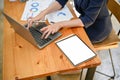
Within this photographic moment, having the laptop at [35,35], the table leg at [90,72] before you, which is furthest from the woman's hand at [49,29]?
the table leg at [90,72]

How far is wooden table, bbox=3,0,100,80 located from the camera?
93cm

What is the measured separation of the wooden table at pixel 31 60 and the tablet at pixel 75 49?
23 mm

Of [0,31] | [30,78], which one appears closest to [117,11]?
[30,78]

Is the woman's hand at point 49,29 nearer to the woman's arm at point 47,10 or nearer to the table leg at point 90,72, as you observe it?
the woman's arm at point 47,10

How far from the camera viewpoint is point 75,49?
1.03 meters

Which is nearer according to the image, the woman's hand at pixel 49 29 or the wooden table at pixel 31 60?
the wooden table at pixel 31 60

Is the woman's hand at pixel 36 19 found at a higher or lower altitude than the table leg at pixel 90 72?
higher

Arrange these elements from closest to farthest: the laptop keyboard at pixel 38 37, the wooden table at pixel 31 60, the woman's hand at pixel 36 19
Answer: the wooden table at pixel 31 60, the laptop keyboard at pixel 38 37, the woman's hand at pixel 36 19

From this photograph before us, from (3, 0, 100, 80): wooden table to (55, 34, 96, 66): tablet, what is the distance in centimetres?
2

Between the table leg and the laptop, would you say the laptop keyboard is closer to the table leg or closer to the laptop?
the laptop

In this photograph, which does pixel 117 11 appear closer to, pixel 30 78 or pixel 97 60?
pixel 97 60

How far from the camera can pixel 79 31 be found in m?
1.16

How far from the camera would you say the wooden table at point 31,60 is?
927mm

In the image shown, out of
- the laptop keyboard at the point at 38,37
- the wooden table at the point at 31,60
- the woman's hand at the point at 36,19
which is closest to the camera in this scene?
the wooden table at the point at 31,60
